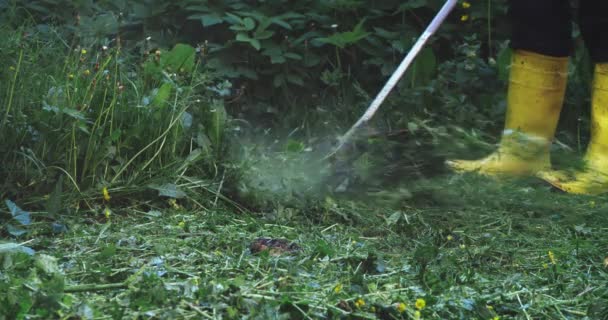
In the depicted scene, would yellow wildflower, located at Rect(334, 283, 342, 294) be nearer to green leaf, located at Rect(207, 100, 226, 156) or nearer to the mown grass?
the mown grass

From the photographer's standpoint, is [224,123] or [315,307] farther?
[224,123]

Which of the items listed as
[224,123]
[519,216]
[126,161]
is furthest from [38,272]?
[519,216]

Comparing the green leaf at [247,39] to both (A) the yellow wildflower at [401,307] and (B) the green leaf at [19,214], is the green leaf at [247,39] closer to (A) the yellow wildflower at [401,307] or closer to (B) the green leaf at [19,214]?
(B) the green leaf at [19,214]

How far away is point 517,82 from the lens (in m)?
3.45

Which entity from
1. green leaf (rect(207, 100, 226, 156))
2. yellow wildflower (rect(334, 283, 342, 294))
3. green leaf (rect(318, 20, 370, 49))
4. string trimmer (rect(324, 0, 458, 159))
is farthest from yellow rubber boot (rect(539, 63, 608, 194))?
yellow wildflower (rect(334, 283, 342, 294))

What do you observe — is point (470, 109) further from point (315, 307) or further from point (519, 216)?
point (315, 307)

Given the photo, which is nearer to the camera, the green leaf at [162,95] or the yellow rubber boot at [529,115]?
the green leaf at [162,95]

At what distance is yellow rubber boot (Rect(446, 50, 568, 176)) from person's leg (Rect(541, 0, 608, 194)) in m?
0.11

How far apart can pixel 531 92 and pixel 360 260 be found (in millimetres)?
1291

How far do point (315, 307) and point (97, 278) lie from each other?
21.0 inches

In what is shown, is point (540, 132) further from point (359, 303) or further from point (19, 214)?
point (19, 214)

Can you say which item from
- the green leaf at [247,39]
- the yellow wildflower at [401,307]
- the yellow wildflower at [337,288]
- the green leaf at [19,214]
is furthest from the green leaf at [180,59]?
the yellow wildflower at [401,307]

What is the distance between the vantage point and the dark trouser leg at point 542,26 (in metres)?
3.31

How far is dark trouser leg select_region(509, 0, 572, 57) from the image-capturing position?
130 inches
